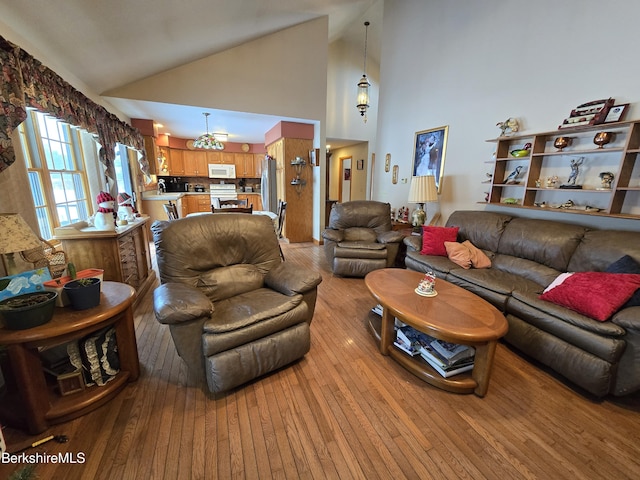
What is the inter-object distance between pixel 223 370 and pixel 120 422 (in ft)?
1.95

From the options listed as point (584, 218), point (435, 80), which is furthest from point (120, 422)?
point (435, 80)

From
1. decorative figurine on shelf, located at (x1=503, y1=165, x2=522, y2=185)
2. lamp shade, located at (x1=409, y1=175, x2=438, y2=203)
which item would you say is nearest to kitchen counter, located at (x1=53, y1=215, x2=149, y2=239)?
lamp shade, located at (x1=409, y1=175, x2=438, y2=203)

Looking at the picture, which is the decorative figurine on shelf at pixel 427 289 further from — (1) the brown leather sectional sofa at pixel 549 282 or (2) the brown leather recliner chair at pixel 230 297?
(2) the brown leather recliner chair at pixel 230 297

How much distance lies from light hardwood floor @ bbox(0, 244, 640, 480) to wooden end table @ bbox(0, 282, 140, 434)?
74mm

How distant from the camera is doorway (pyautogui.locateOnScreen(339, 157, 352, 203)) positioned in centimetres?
851

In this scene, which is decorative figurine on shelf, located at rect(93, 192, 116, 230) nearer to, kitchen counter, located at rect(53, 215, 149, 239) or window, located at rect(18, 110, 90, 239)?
kitchen counter, located at rect(53, 215, 149, 239)

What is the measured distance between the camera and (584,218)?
251 centimetres

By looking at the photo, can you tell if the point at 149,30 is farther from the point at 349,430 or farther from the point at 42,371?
the point at 349,430

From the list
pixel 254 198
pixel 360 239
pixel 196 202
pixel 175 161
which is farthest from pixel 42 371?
pixel 175 161

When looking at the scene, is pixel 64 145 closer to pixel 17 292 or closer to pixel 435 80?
pixel 17 292

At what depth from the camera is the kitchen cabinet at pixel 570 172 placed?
2.17 meters

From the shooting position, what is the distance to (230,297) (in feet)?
6.69

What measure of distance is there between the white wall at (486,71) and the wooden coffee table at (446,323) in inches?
69.9

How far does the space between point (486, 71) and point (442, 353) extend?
3468mm
